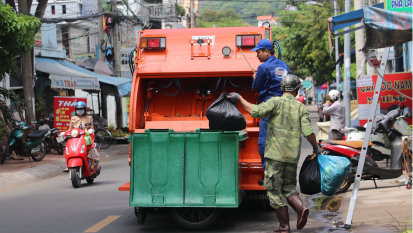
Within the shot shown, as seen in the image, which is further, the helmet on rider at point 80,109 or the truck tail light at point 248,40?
the helmet on rider at point 80,109

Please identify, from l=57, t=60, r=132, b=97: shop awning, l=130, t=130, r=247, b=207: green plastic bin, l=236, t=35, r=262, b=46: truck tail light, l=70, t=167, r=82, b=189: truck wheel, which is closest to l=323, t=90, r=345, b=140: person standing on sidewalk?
l=236, t=35, r=262, b=46: truck tail light

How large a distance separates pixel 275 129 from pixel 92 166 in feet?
17.6

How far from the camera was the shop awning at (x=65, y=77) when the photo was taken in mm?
15789

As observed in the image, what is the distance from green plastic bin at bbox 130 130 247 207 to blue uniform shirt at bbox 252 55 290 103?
0.82m

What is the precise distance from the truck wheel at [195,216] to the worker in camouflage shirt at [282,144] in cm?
73

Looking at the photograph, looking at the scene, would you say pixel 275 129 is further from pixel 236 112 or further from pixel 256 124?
pixel 256 124

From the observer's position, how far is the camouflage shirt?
15.7 feet

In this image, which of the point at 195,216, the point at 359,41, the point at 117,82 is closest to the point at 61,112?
the point at 117,82

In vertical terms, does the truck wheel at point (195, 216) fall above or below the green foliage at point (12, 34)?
below

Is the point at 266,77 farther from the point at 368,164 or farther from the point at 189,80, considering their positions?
the point at 368,164

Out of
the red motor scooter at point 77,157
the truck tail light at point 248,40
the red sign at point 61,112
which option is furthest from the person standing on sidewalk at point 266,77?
the red sign at point 61,112

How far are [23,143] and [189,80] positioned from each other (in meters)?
6.85

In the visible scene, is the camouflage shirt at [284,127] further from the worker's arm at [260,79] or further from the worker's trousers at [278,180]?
the worker's arm at [260,79]

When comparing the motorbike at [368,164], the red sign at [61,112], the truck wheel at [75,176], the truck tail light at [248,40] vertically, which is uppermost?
the truck tail light at [248,40]
